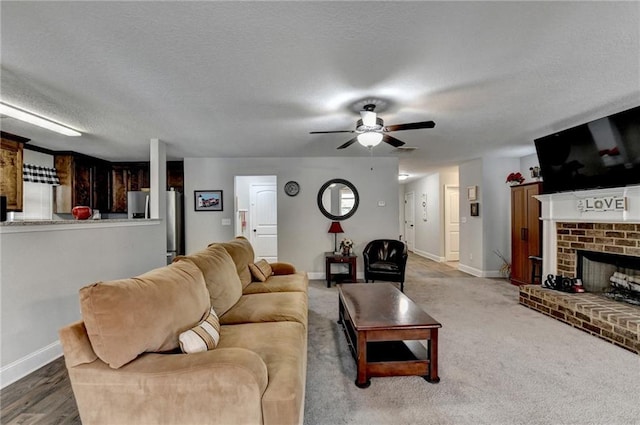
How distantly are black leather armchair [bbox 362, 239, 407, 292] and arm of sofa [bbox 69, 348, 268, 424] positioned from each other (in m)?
3.55

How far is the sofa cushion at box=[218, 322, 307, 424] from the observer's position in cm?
128

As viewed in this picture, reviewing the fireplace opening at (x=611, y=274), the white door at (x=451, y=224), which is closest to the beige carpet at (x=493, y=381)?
the fireplace opening at (x=611, y=274)

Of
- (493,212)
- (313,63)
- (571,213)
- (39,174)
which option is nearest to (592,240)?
(571,213)

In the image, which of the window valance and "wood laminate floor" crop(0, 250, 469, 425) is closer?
"wood laminate floor" crop(0, 250, 469, 425)

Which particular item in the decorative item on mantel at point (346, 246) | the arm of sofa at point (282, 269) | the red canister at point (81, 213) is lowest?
the arm of sofa at point (282, 269)

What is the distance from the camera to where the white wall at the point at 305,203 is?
5.43 metres

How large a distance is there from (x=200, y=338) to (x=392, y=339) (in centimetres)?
127

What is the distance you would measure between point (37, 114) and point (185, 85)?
1.94 metres

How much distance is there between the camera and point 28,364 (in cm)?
231

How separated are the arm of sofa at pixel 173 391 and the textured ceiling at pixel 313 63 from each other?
5.62 ft

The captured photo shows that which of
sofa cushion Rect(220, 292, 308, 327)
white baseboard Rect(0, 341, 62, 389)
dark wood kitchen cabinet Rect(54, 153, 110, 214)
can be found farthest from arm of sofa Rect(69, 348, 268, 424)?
dark wood kitchen cabinet Rect(54, 153, 110, 214)

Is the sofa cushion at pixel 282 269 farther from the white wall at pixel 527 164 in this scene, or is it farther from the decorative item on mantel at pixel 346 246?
the white wall at pixel 527 164

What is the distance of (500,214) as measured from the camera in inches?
222

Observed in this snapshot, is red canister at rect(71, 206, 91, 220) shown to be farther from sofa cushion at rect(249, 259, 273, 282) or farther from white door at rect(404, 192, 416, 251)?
white door at rect(404, 192, 416, 251)
